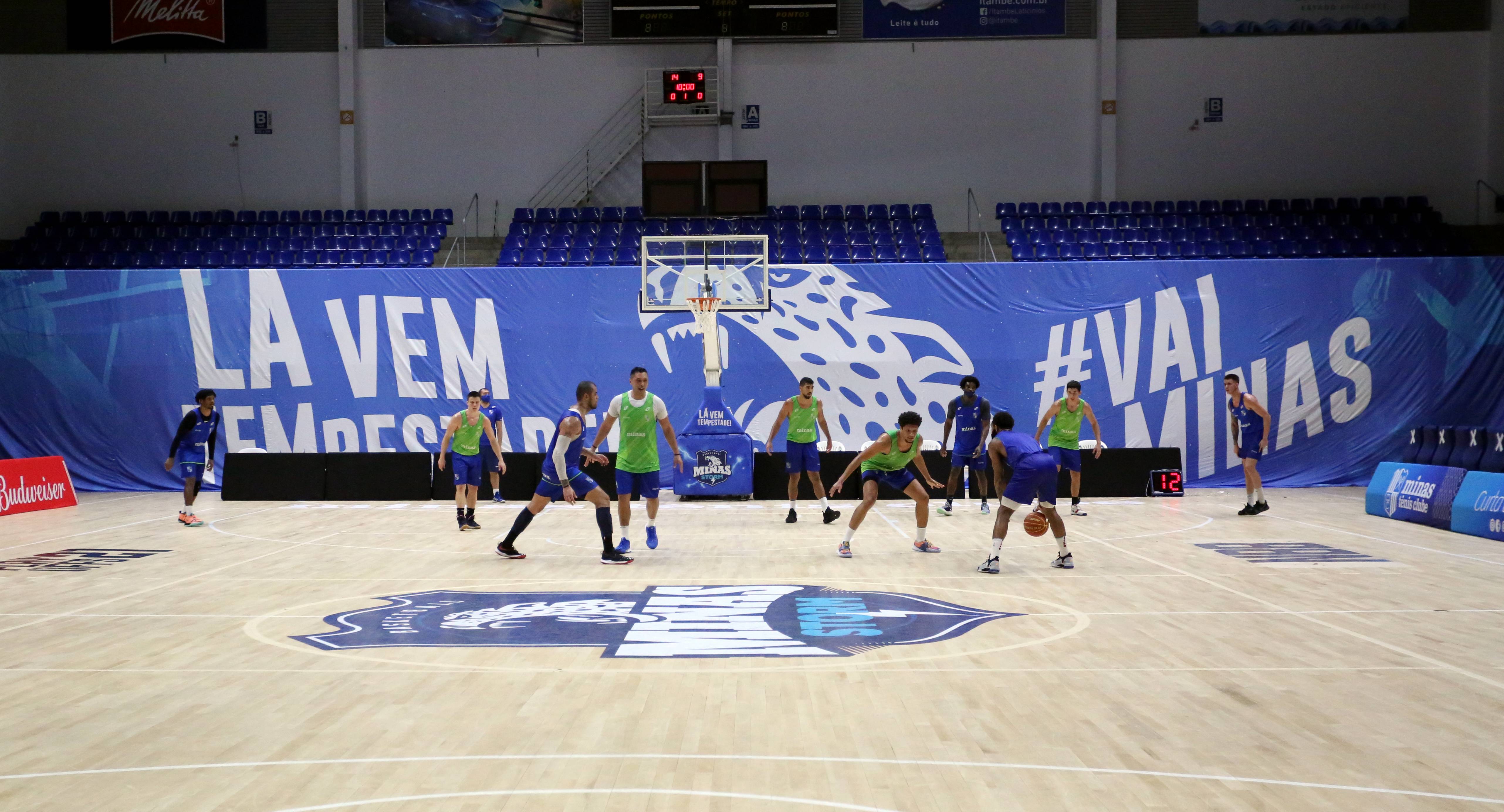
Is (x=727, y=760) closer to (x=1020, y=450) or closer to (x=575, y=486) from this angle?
(x=1020, y=450)

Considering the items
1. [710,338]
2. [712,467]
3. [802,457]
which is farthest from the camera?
[710,338]

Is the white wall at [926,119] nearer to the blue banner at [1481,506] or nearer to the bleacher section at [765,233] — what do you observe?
the bleacher section at [765,233]

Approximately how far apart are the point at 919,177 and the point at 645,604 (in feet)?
59.4

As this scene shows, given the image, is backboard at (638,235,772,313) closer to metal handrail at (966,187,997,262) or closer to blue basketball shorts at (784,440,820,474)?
blue basketball shorts at (784,440,820,474)

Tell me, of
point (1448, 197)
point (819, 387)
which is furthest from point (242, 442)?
point (1448, 197)

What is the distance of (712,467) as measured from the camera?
54.0 feet

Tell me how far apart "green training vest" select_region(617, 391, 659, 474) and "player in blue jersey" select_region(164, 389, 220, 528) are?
5.96m

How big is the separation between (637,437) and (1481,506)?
368 inches

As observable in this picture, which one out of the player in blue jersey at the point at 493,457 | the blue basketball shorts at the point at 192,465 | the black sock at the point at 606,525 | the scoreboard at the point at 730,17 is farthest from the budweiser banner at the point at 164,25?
the black sock at the point at 606,525

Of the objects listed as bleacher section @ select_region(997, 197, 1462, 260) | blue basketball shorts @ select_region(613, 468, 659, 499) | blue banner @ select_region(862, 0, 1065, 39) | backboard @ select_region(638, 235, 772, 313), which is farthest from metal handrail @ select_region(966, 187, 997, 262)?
blue basketball shorts @ select_region(613, 468, 659, 499)

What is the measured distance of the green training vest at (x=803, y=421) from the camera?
13.6 meters

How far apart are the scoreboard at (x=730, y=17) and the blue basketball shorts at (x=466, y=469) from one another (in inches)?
537

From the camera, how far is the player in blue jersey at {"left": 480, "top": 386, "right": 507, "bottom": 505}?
14.9 metres

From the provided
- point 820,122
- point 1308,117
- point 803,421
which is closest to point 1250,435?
point 803,421
